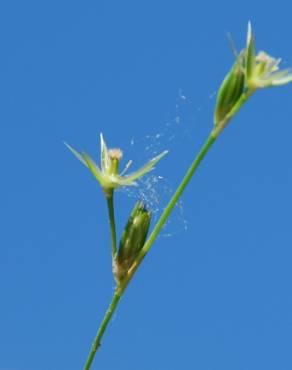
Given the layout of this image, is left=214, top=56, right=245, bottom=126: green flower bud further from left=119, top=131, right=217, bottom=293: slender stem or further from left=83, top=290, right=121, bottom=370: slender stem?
left=83, top=290, right=121, bottom=370: slender stem

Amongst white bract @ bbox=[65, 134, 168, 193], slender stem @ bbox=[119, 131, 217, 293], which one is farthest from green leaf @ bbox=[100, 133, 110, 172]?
slender stem @ bbox=[119, 131, 217, 293]

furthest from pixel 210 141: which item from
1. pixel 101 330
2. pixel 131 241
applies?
pixel 101 330

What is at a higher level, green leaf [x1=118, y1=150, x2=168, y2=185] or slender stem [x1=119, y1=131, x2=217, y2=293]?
green leaf [x1=118, y1=150, x2=168, y2=185]

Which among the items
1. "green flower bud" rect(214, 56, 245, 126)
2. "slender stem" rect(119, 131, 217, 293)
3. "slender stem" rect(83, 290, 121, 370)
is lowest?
"slender stem" rect(83, 290, 121, 370)

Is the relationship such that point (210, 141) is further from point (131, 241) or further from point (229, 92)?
point (131, 241)

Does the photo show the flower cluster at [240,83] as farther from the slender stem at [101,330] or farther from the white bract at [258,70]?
the slender stem at [101,330]

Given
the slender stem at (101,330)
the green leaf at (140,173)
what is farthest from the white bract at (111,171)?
the slender stem at (101,330)

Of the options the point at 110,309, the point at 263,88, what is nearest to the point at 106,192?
the point at 110,309
